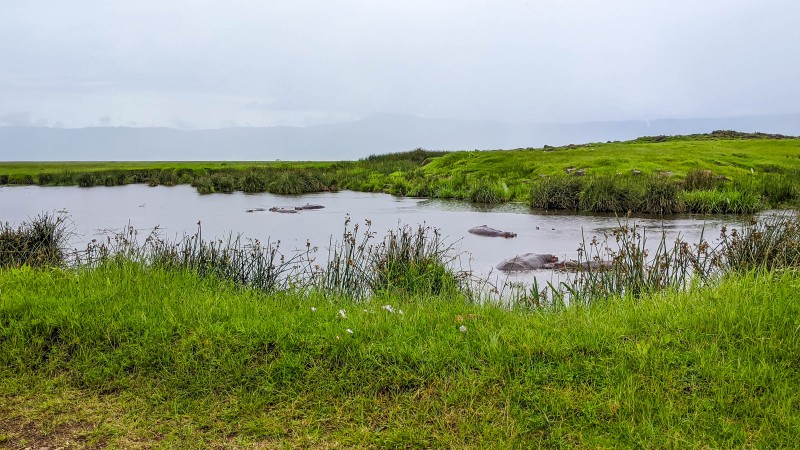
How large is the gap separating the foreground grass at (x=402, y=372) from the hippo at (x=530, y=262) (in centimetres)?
439

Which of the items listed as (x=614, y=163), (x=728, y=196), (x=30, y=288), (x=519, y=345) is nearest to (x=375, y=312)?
(x=519, y=345)

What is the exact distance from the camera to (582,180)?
2186 centimetres

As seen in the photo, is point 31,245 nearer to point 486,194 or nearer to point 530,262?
point 530,262

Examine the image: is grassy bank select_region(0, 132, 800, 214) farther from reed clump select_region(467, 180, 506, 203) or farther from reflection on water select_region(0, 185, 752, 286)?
reflection on water select_region(0, 185, 752, 286)

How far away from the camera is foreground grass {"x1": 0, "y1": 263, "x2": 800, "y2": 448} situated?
11.4 feet

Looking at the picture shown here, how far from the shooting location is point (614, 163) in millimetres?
29719

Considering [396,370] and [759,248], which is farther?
[759,248]

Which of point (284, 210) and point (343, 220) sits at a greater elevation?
point (284, 210)

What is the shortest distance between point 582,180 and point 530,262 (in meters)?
12.9

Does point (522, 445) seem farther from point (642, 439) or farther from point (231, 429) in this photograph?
point (231, 429)

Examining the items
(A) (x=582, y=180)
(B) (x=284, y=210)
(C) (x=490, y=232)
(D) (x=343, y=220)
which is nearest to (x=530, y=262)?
(C) (x=490, y=232)

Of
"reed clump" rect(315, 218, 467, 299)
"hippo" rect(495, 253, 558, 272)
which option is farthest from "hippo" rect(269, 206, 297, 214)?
"reed clump" rect(315, 218, 467, 299)

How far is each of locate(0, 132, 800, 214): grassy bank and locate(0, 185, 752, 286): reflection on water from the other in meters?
1.63

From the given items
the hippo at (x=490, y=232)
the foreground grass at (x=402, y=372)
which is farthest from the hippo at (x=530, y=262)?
the foreground grass at (x=402, y=372)
